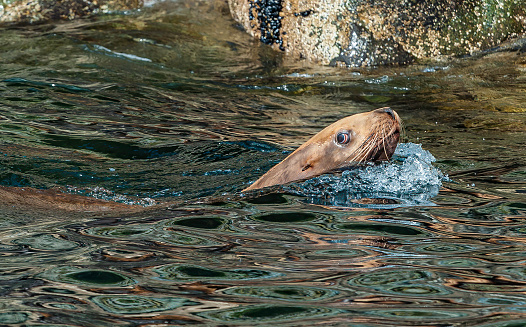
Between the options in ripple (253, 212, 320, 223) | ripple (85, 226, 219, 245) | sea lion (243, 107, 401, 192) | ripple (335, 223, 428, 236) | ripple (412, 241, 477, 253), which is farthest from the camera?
sea lion (243, 107, 401, 192)

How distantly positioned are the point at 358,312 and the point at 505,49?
7.75 m

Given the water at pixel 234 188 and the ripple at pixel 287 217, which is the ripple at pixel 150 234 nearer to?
the water at pixel 234 188

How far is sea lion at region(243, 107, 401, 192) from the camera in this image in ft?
15.3

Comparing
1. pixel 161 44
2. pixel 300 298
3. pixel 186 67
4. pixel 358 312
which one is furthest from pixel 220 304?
pixel 161 44

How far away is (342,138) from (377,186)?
460 millimetres

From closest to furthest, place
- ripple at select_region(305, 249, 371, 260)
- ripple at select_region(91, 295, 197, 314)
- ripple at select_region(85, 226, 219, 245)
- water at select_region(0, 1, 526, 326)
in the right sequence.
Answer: ripple at select_region(91, 295, 197, 314) < water at select_region(0, 1, 526, 326) < ripple at select_region(305, 249, 371, 260) < ripple at select_region(85, 226, 219, 245)

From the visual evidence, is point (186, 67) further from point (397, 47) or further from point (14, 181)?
point (14, 181)

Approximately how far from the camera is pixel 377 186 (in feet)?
15.2

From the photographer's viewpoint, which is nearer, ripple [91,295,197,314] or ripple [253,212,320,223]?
ripple [91,295,197,314]

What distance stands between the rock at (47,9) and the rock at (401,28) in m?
3.69

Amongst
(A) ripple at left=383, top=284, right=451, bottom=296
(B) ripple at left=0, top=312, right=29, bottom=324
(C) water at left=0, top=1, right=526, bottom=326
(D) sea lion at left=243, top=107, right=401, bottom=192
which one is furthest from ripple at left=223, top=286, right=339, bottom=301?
(D) sea lion at left=243, top=107, right=401, bottom=192

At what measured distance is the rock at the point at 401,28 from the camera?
912 cm

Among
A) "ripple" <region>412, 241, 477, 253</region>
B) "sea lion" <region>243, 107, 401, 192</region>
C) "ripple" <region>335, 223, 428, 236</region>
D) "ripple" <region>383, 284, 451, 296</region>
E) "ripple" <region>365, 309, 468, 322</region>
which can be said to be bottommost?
"ripple" <region>335, 223, 428, 236</region>

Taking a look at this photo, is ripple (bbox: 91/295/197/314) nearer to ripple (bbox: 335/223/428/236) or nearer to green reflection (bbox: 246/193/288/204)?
ripple (bbox: 335/223/428/236)
